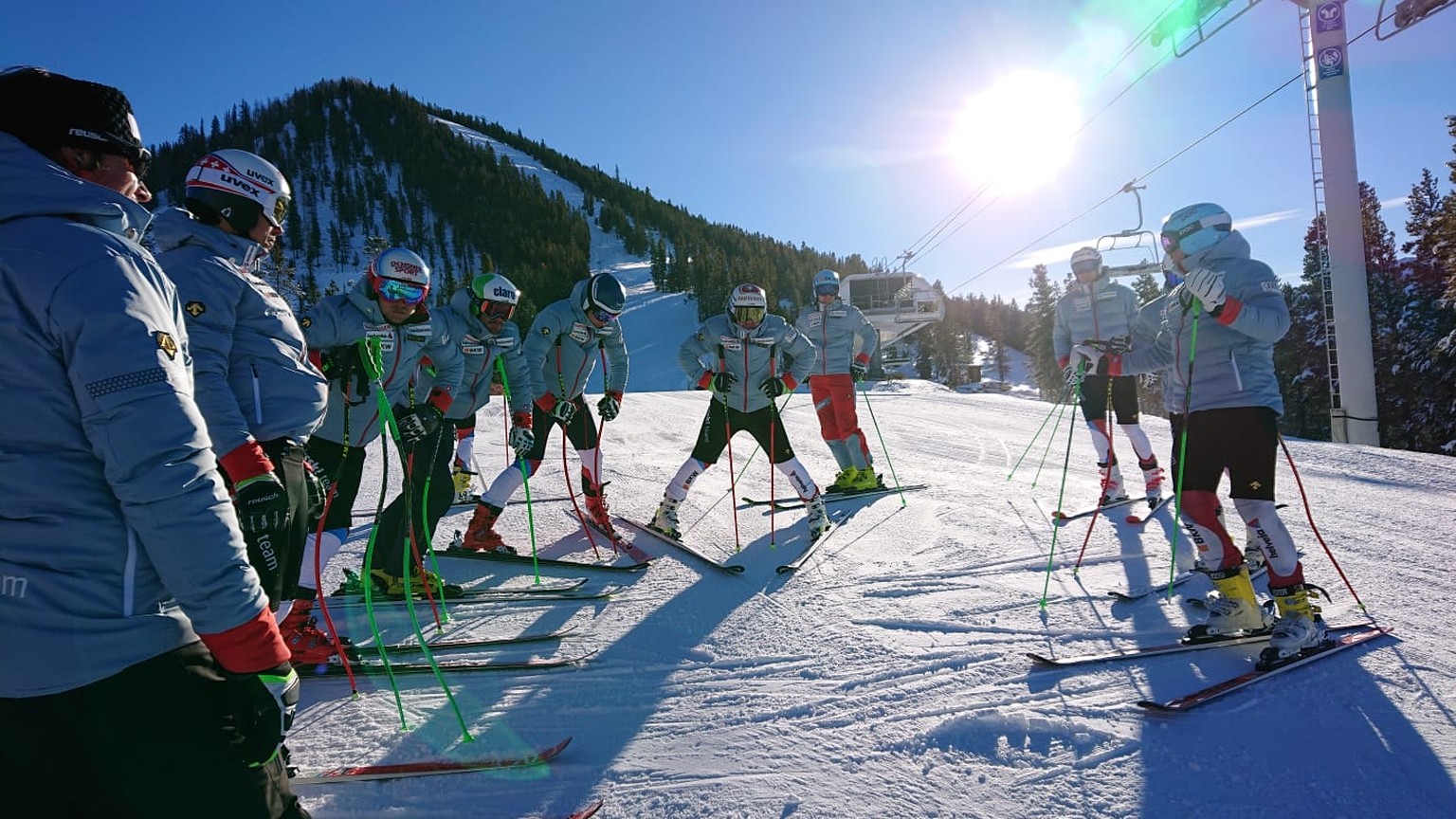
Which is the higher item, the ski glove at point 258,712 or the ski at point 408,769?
the ski glove at point 258,712

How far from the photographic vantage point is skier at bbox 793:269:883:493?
7.73 meters

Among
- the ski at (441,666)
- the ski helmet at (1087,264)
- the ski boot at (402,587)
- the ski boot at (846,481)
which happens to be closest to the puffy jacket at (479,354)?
the ski boot at (402,587)

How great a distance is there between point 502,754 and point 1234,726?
112 inches

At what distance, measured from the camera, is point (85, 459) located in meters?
1.19

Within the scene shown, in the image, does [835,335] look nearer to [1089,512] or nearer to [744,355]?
[744,355]

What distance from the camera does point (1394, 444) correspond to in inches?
952

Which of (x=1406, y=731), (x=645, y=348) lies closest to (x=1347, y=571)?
(x=1406, y=731)

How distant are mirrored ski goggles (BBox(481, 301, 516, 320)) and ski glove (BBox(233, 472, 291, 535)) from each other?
11.1 ft

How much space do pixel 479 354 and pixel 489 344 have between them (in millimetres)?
178

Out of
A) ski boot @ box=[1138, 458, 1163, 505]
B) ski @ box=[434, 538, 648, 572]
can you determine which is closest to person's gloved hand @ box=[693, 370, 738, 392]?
ski @ box=[434, 538, 648, 572]

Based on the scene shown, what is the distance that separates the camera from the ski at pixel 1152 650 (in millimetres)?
3191

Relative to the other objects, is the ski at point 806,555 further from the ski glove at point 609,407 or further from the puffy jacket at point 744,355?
the ski glove at point 609,407

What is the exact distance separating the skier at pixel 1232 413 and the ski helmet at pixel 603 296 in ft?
12.4

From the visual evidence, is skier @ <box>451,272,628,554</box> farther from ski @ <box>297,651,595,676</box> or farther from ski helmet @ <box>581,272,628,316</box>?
→ ski @ <box>297,651,595,676</box>
